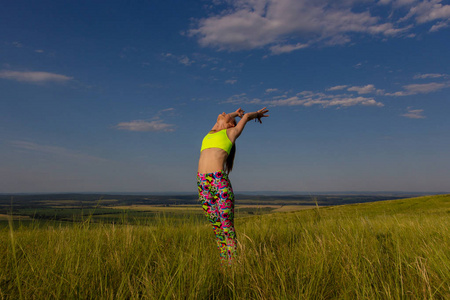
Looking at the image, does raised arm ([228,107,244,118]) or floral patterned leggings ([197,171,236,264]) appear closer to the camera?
floral patterned leggings ([197,171,236,264])

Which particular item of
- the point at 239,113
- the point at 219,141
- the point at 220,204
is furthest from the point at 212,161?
the point at 239,113

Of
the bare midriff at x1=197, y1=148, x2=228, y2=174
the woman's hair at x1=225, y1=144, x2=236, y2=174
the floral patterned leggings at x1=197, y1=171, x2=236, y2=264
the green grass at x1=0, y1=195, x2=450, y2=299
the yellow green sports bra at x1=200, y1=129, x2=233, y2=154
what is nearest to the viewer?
the green grass at x1=0, y1=195, x2=450, y2=299

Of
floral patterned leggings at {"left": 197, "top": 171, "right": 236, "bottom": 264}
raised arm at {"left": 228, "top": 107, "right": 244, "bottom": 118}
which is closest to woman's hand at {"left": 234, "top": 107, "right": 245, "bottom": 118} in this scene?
raised arm at {"left": 228, "top": 107, "right": 244, "bottom": 118}

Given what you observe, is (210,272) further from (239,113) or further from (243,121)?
(239,113)

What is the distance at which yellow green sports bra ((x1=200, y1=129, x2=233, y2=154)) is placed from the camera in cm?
385

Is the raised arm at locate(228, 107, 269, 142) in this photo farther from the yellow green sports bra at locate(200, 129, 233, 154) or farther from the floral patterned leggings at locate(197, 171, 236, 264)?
the floral patterned leggings at locate(197, 171, 236, 264)

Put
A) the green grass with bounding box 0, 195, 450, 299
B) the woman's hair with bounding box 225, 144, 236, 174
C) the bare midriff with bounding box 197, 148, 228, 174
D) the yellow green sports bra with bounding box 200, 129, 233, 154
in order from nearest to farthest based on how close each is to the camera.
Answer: the green grass with bounding box 0, 195, 450, 299 < the bare midriff with bounding box 197, 148, 228, 174 < the yellow green sports bra with bounding box 200, 129, 233, 154 < the woman's hair with bounding box 225, 144, 236, 174

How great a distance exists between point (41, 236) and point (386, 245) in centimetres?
551

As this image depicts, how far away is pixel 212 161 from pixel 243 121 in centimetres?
81

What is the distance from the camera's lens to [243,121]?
4117mm

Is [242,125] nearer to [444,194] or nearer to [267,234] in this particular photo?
[267,234]

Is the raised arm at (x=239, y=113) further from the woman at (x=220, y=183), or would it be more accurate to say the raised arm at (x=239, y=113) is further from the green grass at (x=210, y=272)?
the green grass at (x=210, y=272)

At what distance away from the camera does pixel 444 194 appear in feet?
43.5

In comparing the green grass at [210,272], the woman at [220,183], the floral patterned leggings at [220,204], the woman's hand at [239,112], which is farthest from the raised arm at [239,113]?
the green grass at [210,272]
